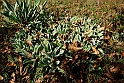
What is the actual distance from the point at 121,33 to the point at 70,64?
178 centimetres

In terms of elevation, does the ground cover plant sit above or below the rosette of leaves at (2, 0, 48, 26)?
below

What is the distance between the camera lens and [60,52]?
4.14m

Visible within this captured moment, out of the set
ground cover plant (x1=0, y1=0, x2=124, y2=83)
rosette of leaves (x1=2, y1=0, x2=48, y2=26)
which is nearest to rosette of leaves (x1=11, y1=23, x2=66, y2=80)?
ground cover plant (x1=0, y1=0, x2=124, y2=83)

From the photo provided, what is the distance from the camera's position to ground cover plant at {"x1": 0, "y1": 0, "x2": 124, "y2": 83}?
3916mm

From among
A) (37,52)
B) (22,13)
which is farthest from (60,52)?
(22,13)

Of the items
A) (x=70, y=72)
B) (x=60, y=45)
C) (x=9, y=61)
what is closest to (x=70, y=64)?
(x=70, y=72)

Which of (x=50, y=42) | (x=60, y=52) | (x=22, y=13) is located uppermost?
(x=22, y=13)

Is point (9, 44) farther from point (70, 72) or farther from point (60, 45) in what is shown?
point (70, 72)

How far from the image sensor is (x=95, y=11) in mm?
7098

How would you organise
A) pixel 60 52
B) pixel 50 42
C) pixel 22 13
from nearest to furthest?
pixel 60 52, pixel 50 42, pixel 22 13

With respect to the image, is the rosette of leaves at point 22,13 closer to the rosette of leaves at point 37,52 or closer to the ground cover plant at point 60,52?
the ground cover plant at point 60,52

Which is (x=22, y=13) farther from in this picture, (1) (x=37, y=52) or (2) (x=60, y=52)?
(2) (x=60, y=52)

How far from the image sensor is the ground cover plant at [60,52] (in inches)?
154

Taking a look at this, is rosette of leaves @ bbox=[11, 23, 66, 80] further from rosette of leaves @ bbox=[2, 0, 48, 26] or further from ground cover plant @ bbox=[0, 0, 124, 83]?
rosette of leaves @ bbox=[2, 0, 48, 26]
